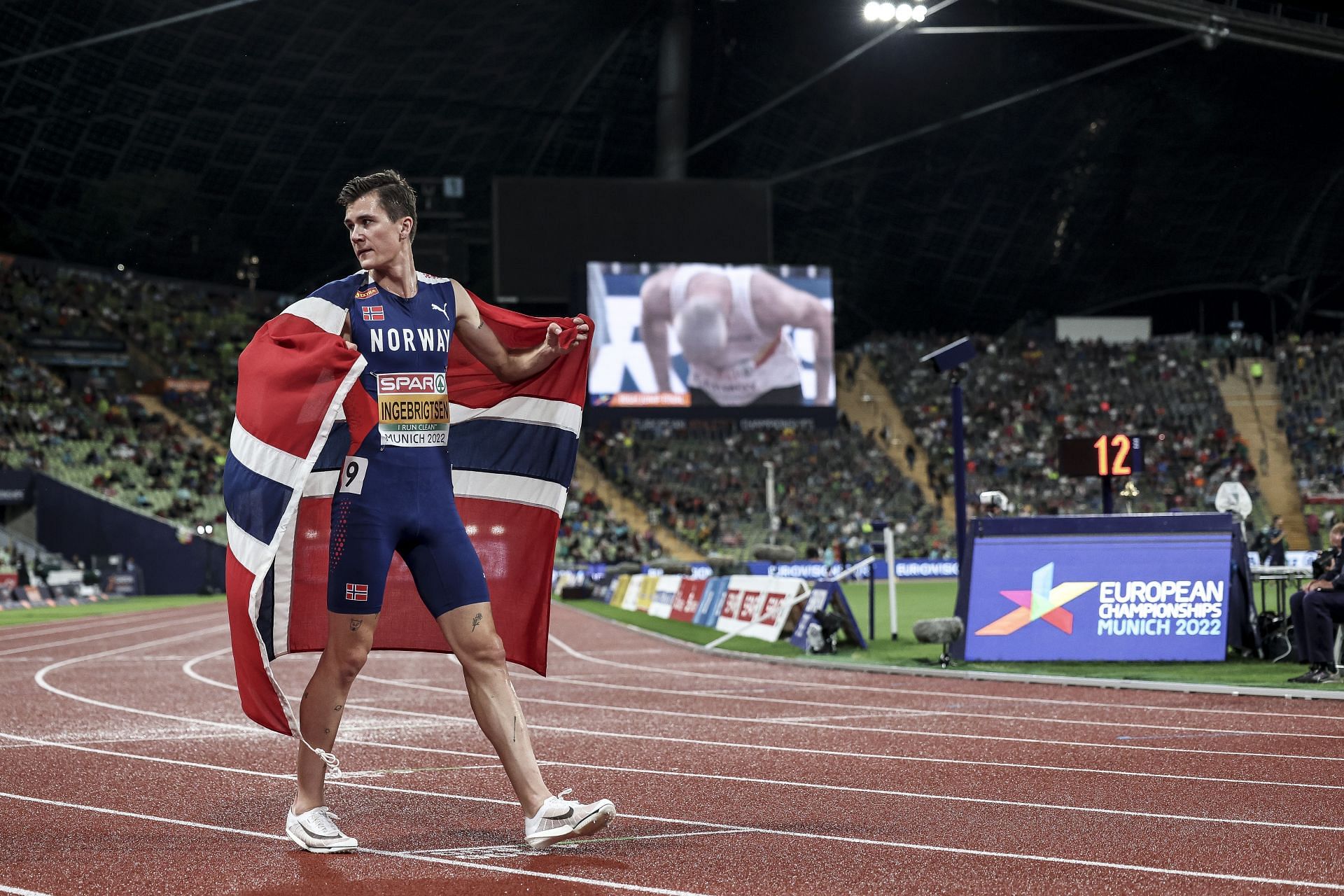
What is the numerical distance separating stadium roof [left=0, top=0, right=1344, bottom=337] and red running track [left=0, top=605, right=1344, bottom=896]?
33.6 meters

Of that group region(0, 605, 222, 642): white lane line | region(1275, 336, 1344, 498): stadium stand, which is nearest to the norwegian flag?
region(0, 605, 222, 642): white lane line

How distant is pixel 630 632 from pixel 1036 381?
38207 mm

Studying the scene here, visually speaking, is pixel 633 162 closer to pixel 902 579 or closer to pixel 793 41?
pixel 793 41

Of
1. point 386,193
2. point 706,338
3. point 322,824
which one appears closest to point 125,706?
point 322,824

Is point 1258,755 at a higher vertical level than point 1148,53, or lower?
lower

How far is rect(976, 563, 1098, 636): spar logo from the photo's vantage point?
555 inches

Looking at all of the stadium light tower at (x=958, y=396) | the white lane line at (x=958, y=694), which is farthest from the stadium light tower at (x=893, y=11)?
the white lane line at (x=958, y=694)

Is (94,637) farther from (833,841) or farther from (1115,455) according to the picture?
(833,841)

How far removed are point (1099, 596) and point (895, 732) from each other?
5.14 m

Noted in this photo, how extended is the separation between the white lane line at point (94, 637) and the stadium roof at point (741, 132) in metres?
23.0

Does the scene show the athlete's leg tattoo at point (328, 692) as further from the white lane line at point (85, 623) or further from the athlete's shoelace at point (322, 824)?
the white lane line at point (85, 623)

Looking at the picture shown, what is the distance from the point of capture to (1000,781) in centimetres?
729

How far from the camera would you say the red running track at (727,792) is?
5129 mm

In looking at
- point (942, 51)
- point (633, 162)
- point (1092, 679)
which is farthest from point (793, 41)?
point (1092, 679)
